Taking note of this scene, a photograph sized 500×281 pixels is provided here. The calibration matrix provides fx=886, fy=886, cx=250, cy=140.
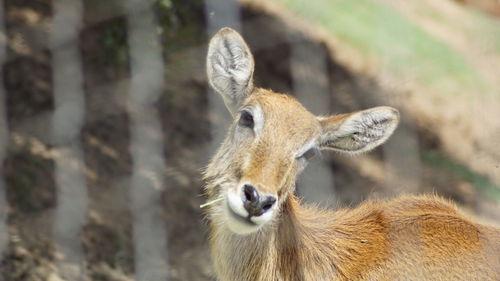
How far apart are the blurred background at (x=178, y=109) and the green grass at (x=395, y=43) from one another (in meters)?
0.01

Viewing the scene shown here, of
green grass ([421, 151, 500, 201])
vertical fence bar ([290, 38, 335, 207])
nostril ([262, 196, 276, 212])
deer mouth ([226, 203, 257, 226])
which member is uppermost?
nostril ([262, 196, 276, 212])

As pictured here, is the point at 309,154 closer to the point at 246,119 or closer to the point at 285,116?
the point at 285,116

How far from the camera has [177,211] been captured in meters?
5.89

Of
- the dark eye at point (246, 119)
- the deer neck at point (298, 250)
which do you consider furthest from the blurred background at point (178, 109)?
the dark eye at point (246, 119)

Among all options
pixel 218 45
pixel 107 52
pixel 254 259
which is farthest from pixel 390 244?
pixel 107 52

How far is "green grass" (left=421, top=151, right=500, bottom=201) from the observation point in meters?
6.21

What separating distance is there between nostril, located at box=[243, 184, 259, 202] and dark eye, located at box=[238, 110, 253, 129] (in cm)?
40

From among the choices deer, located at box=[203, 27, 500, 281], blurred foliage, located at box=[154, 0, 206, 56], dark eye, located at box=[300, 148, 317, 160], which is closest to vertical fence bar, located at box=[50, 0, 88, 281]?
blurred foliage, located at box=[154, 0, 206, 56]

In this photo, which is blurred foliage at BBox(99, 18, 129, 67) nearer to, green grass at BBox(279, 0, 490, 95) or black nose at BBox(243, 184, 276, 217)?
green grass at BBox(279, 0, 490, 95)

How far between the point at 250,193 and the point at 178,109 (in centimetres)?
294

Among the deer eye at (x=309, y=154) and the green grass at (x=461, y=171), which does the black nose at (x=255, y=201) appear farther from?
the green grass at (x=461, y=171)

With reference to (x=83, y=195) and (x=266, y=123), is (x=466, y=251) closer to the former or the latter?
(x=266, y=123)

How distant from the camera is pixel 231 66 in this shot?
4.05 metres

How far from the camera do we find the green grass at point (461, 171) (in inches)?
244
